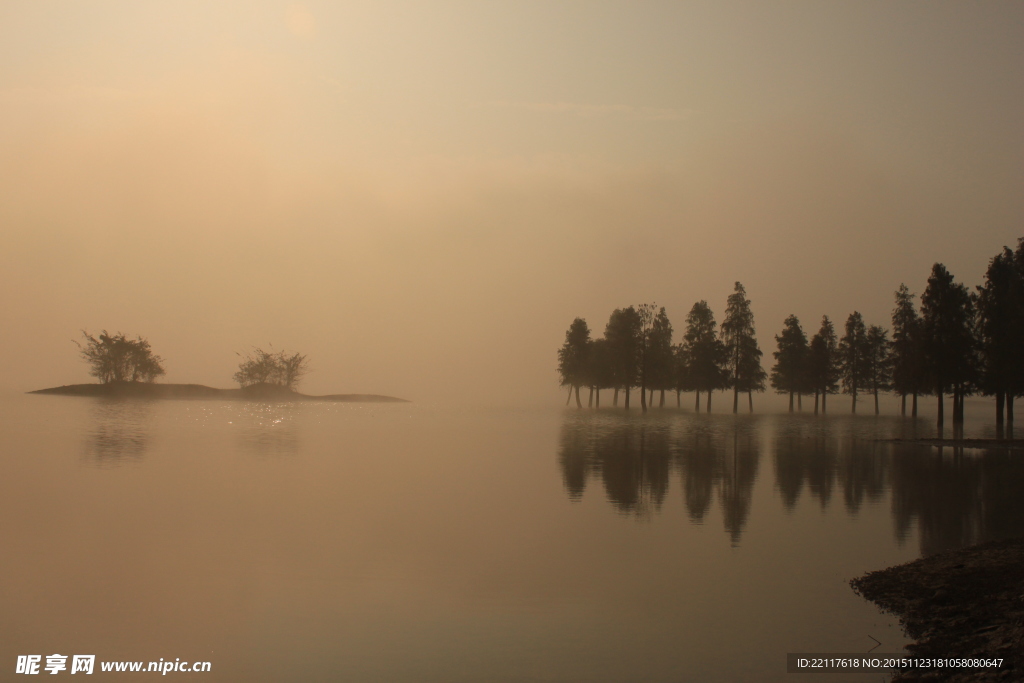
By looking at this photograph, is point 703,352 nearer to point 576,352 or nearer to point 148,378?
point 576,352

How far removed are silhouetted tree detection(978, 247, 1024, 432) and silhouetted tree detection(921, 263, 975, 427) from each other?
60.9 inches

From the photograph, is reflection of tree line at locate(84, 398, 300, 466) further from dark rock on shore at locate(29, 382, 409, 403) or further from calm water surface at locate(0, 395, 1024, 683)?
dark rock on shore at locate(29, 382, 409, 403)

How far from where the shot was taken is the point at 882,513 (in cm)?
2153

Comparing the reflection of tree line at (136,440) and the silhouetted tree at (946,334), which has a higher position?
the silhouetted tree at (946,334)

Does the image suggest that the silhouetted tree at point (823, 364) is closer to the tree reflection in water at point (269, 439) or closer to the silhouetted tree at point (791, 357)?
the silhouetted tree at point (791, 357)

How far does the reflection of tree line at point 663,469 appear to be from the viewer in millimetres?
23069

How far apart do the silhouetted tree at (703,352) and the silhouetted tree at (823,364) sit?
14.9m

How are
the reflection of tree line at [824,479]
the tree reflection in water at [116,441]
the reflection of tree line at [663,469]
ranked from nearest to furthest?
the reflection of tree line at [824,479] < the reflection of tree line at [663,469] < the tree reflection in water at [116,441]

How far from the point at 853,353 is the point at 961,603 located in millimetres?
109946

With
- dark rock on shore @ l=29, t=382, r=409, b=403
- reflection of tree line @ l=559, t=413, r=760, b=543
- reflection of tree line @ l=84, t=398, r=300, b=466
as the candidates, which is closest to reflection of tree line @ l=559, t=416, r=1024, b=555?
reflection of tree line @ l=559, t=413, r=760, b=543

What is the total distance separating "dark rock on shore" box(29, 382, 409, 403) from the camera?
125 m

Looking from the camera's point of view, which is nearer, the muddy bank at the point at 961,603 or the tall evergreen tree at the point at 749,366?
the muddy bank at the point at 961,603

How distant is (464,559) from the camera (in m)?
16.0

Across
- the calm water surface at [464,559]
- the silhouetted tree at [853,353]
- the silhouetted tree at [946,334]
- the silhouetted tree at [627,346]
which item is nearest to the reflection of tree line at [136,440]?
the calm water surface at [464,559]
